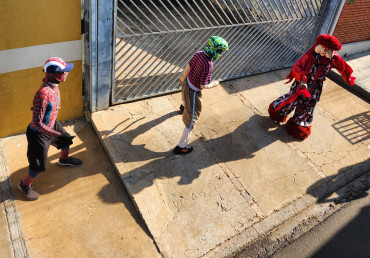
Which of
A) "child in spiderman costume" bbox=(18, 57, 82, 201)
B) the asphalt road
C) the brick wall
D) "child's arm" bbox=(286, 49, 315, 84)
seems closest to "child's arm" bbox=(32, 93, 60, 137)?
"child in spiderman costume" bbox=(18, 57, 82, 201)

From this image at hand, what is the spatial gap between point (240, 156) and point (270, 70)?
109 inches

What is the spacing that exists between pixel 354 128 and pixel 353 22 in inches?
115

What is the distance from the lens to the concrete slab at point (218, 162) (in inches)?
164

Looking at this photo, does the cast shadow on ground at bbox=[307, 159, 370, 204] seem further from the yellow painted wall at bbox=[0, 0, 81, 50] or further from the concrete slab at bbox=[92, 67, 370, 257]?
the yellow painted wall at bbox=[0, 0, 81, 50]

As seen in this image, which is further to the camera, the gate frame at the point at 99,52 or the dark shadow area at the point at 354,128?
the dark shadow area at the point at 354,128

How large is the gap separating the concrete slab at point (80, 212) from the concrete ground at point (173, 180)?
0.04ft

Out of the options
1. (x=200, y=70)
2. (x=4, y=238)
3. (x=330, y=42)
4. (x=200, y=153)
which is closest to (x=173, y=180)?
(x=200, y=153)

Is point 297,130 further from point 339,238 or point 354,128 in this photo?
point 339,238

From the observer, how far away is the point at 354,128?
241 inches

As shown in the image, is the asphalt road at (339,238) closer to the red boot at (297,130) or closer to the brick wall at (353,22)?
the red boot at (297,130)

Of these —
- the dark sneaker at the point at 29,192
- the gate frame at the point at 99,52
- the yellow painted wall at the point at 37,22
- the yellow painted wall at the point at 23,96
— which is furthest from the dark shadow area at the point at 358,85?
the dark sneaker at the point at 29,192

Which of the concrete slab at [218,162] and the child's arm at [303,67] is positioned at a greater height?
the child's arm at [303,67]

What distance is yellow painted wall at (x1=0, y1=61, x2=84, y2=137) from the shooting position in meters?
4.31

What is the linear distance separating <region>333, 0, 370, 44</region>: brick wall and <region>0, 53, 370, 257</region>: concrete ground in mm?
2464
